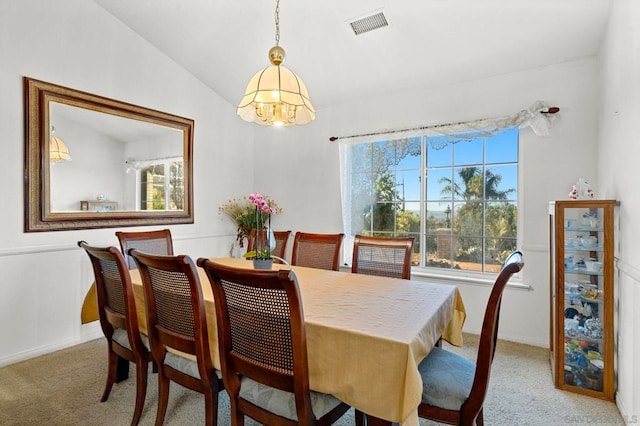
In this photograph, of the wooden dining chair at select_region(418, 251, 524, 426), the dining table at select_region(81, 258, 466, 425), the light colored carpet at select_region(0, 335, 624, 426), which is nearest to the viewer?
the dining table at select_region(81, 258, 466, 425)

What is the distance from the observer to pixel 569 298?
230cm

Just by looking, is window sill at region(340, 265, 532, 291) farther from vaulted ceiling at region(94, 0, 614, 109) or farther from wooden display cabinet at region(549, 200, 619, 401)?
vaulted ceiling at region(94, 0, 614, 109)

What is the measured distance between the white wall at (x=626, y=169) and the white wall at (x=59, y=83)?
386 cm

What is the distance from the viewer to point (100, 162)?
10.6 feet

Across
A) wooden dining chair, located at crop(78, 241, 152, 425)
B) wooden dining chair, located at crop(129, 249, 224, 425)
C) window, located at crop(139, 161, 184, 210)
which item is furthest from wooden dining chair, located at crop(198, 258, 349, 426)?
window, located at crop(139, 161, 184, 210)

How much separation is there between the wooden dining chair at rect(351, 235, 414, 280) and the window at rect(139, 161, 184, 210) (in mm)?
2300

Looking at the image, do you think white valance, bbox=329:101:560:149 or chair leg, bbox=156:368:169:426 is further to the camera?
white valance, bbox=329:101:560:149

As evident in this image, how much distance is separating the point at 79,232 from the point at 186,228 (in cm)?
109

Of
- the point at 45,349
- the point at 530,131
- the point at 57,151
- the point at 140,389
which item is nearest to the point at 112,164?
the point at 57,151

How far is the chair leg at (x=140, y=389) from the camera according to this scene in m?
1.79

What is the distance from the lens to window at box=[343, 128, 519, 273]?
3.16m

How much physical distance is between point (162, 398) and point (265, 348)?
0.84 metres

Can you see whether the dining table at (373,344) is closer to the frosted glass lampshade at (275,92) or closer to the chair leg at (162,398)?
the chair leg at (162,398)

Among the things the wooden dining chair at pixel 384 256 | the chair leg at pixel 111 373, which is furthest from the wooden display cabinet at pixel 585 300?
the chair leg at pixel 111 373
